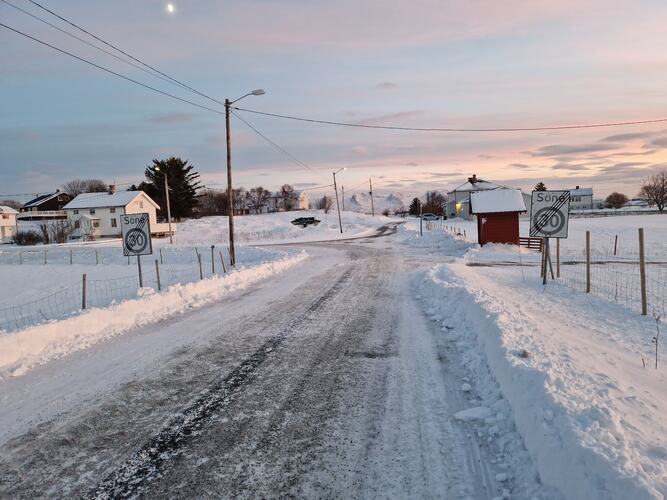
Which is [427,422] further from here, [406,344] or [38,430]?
[38,430]

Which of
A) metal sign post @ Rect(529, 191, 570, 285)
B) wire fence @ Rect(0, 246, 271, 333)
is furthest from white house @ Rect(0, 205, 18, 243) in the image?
metal sign post @ Rect(529, 191, 570, 285)

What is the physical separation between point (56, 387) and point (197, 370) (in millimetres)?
1931

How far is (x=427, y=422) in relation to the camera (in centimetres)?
496

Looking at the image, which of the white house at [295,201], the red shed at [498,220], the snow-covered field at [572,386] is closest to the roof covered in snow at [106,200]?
the red shed at [498,220]

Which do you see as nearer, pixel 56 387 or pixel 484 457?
pixel 484 457

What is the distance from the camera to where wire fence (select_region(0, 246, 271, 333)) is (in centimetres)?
1463

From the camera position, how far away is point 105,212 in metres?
63.8

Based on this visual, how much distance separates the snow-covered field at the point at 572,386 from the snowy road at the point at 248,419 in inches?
20.4

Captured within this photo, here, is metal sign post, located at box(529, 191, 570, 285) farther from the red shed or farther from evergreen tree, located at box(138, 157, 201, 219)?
evergreen tree, located at box(138, 157, 201, 219)

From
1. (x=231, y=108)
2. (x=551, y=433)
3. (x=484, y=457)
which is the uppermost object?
(x=231, y=108)

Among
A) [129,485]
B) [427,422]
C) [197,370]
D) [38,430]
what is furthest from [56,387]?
[427,422]

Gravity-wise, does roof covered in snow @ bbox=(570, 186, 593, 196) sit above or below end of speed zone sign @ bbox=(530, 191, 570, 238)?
above

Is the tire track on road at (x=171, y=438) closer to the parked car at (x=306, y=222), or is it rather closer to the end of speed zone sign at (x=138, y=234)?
the end of speed zone sign at (x=138, y=234)

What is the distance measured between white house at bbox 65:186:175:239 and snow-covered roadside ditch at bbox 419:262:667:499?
59.5 meters
